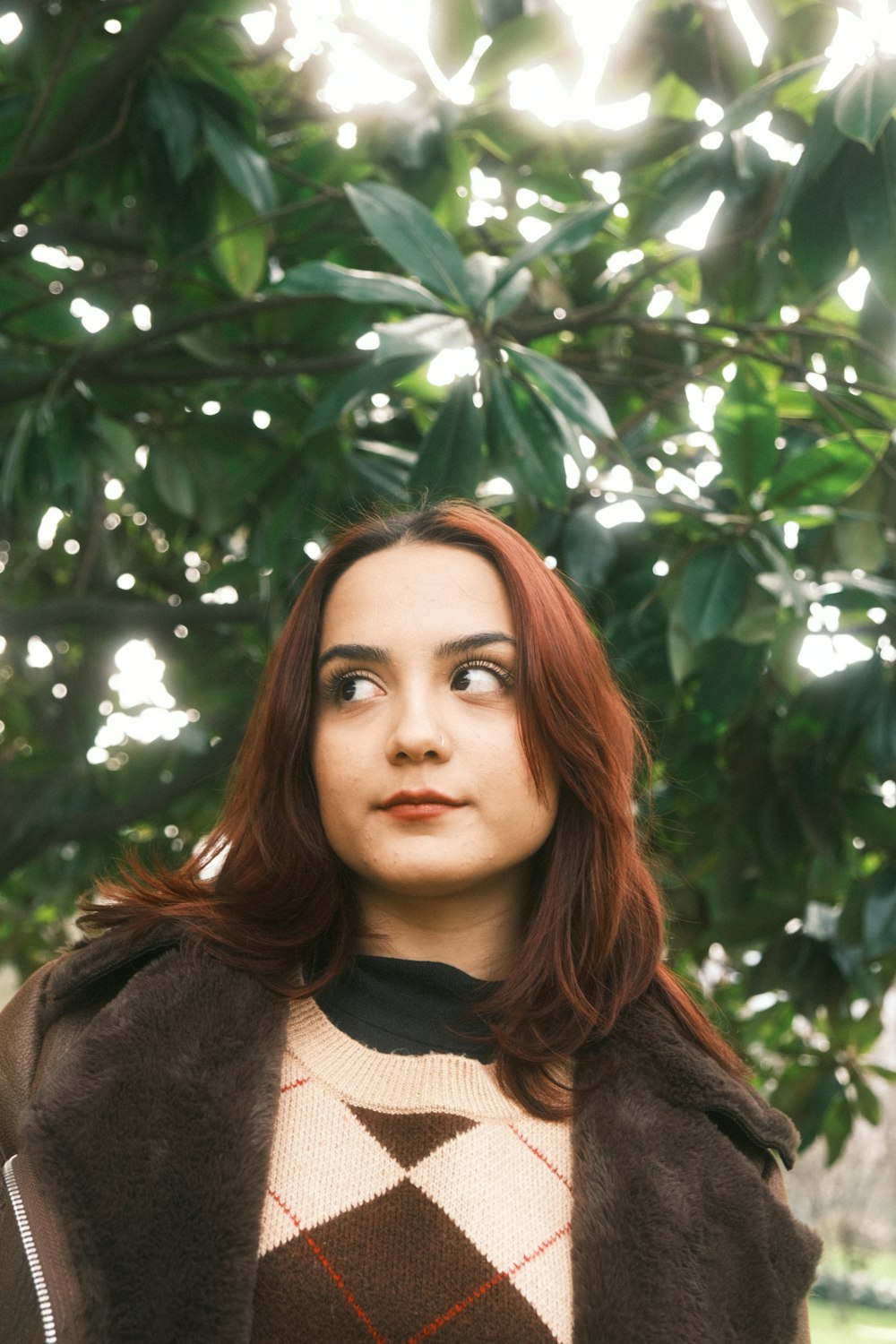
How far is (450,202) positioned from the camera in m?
1.92

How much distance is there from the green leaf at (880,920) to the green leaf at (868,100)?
1121mm

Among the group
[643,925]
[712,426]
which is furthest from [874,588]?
[643,925]

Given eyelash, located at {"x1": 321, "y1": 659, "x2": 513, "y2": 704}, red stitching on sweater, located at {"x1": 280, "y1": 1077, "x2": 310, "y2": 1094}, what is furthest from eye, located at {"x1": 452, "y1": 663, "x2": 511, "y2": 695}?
red stitching on sweater, located at {"x1": 280, "y1": 1077, "x2": 310, "y2": 1094}

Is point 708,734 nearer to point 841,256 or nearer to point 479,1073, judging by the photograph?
point 841,256

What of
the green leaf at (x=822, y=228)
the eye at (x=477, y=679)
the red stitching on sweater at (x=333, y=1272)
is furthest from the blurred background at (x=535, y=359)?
the red stitching on sweater at (x=333, y=1272)

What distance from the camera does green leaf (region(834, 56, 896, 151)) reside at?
1412mm

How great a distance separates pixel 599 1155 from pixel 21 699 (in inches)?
119

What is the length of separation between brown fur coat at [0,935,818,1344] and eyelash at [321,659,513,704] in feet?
0.92

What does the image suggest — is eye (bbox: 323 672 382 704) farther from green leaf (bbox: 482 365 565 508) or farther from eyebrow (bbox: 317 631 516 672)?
green leaf (bbox: 482 365 565 508)

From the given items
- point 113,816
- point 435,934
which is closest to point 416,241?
point 435,934

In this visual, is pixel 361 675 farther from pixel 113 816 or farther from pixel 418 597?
pixel 113 816

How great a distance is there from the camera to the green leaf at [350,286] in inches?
59.2

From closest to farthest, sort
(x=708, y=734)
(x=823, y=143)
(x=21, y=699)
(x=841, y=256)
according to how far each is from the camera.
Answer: (x=823, y=143)
(x=841, y=256)
(x=708, y=734)
(x=21, y=699)

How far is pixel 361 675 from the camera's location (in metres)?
1.29
